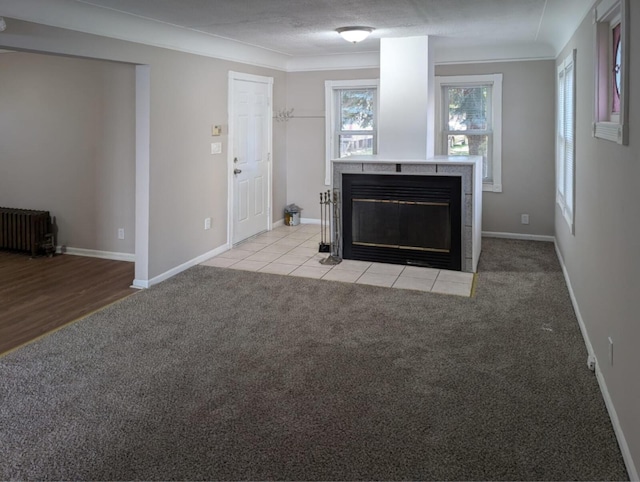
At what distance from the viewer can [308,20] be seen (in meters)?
4.54

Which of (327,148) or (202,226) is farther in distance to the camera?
(327,148)

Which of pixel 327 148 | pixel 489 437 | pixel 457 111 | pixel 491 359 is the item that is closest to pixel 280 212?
pixel 327 148

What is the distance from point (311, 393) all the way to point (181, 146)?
318 centimetres

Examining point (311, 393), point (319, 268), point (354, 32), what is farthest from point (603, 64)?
point (319, 268)

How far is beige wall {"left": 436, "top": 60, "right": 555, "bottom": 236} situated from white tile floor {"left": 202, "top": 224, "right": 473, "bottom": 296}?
6.41 feet

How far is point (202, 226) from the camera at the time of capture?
557 centimetres

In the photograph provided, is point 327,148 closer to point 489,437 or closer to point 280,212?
point 280,212

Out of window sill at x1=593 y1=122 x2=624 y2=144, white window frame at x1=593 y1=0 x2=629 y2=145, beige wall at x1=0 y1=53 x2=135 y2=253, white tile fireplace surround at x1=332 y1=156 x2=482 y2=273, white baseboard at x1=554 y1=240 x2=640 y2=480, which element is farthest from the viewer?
beige wall at x1=0 y1=53 x2=135 y2=253

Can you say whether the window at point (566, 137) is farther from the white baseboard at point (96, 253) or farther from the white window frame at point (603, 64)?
the white baseboard at point (96, 253)

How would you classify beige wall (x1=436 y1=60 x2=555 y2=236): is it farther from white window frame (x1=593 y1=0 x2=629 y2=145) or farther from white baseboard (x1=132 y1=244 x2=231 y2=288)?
white baseboard (x1=132 y1=244 x2=231 y2=288)

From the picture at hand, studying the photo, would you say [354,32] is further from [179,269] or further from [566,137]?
[179,269]

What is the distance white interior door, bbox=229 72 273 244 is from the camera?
241 inches

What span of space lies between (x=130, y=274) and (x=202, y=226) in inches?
35.3

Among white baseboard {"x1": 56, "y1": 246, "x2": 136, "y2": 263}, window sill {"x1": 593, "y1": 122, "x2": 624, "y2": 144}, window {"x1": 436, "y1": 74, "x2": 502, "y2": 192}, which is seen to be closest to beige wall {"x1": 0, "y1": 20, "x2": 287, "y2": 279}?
white baseboard {"x1": 56, "y1": 246, "x2": 136, "y2": 263}
